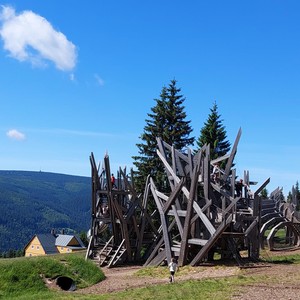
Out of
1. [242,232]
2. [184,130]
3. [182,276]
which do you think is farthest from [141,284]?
[184,130]

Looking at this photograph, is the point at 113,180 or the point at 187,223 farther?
the point at 113,180

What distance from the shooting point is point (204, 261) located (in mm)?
22234

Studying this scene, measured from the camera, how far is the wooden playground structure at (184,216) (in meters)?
21.9

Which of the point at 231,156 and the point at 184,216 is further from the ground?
the point at 231,156

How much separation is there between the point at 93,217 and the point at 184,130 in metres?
15.3

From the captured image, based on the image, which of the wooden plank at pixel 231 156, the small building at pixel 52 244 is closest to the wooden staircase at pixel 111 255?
the wooden plank at pixel 231 156

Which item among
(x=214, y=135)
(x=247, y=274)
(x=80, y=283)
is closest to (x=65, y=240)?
(x=214, y=135)

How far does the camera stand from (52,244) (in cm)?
9956

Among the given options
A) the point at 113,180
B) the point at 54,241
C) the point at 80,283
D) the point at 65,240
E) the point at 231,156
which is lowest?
the point at 54,241

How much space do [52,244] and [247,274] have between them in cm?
8658

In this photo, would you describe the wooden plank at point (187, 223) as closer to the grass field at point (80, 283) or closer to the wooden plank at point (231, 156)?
the grass field at point (80, 283)

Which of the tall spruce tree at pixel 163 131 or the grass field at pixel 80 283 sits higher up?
the tall spruce tree at pixel 163 131

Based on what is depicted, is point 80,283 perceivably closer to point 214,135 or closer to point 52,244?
point 214,135

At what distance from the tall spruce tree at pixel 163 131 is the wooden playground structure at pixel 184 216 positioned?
9.68 meters
